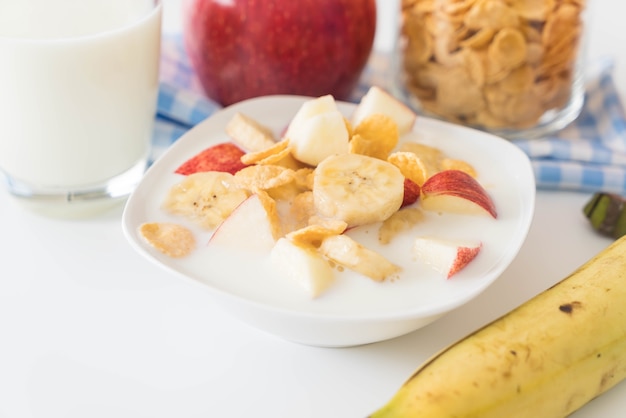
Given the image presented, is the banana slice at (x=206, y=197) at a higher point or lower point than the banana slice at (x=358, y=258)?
lower

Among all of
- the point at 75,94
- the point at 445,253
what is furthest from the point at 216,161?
the point at 445,253

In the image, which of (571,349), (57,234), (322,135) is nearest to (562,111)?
(322,135)

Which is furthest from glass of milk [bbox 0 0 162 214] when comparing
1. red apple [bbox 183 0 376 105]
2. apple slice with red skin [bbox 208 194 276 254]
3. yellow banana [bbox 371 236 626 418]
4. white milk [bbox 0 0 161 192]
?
yellow banana [bbox 371 236 626 418]

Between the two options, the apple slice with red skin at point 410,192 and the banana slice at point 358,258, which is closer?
the banana slice at point 358,258

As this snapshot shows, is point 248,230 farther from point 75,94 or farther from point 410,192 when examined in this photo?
point 75,94

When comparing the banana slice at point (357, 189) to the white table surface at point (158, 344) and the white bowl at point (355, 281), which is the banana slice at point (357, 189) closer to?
the white bowl at point (355, 281)

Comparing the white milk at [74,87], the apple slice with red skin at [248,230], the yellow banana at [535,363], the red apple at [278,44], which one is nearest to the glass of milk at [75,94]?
the white milk at [74,87]

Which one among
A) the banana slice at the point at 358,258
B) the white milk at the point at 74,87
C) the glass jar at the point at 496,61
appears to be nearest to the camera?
the banana slice at the point at 358,258
